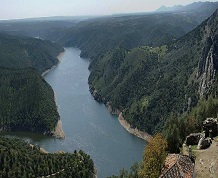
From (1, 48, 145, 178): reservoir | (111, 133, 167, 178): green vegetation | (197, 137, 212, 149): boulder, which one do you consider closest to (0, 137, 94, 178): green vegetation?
(1, 48, 145, 178): reservoir

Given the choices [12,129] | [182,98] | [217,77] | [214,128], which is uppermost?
[214,128]

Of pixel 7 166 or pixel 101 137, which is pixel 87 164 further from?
pixel 101 137

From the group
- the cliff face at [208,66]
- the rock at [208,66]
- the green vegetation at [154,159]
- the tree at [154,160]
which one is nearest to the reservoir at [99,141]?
the rock at [208,66]

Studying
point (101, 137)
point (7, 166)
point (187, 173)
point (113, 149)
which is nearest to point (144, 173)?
A: point (187, 173)

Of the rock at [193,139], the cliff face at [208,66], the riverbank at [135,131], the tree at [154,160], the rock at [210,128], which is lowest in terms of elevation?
the riverbank at [135,131]

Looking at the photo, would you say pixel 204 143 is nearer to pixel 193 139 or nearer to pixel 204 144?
pixel 204 144

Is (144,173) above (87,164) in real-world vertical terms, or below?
above

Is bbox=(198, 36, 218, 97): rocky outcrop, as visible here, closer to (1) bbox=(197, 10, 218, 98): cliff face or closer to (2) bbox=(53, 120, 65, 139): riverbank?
(1) bbox=(197, 10, 218, 98): cliff face

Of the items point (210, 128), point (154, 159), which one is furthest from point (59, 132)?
point (154, 159)

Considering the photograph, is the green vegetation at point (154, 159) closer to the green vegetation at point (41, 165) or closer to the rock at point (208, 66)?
the green vegetation at point (41, 165)
